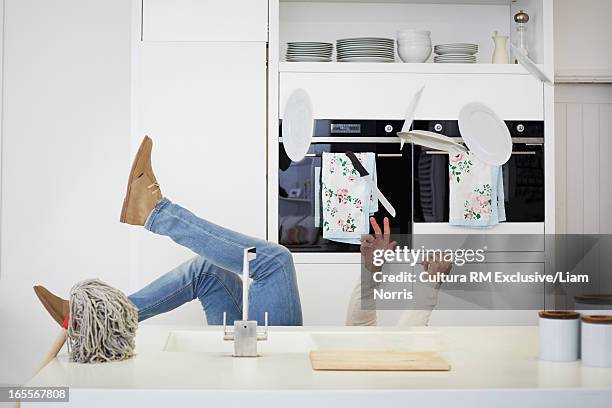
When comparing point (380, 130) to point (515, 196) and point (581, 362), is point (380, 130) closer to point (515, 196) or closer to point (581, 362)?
point (515, 196)

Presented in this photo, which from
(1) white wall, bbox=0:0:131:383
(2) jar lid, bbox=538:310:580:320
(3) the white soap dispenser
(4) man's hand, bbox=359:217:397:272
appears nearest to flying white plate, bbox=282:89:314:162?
(2) jar lid, bbox=538:310:580:320

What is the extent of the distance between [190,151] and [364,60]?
1056mm

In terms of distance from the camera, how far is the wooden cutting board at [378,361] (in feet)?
6.77

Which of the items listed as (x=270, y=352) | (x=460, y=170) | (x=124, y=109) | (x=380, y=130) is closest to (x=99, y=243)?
(x=124, y=109)

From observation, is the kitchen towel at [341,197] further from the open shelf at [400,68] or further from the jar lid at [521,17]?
the jar lid at [521,17]

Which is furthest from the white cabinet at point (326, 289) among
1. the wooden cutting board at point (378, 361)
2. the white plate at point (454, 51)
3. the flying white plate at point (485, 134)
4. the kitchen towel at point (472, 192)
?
the wooden cutting board at point (378, 361)

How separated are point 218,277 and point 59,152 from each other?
215 cm

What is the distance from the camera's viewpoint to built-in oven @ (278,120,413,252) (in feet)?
14.1

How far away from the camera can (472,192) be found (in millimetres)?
4359

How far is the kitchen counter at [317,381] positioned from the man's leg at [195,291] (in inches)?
22.6

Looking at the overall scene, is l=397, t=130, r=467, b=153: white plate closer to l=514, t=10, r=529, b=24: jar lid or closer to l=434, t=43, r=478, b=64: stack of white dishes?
l=434, t=43, r=478, b=64: stack of white dishes

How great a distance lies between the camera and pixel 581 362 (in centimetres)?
213

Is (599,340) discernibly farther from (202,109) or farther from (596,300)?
(202,109)

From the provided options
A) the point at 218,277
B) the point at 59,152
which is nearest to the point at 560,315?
the point at 218,277
